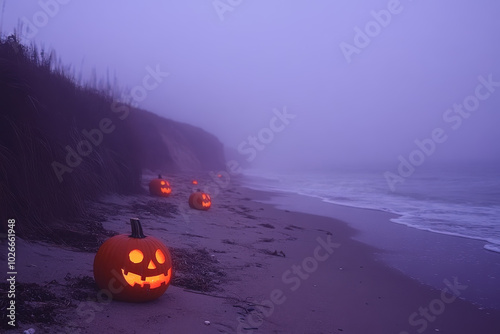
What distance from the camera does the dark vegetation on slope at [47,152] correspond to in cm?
512

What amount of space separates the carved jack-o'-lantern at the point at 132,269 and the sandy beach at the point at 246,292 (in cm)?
12

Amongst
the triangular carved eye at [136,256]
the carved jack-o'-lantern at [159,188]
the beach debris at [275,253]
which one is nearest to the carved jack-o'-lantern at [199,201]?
the carved jack-o'-lantern at [159,188]

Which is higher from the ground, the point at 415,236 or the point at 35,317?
the point at 35,317

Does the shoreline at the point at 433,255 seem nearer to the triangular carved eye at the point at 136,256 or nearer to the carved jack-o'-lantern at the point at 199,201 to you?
the carved jack-o'-lantern at the point at 199,201

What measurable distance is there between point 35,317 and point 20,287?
66 centimetres

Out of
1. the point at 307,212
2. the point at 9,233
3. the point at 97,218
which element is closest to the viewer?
the point at 9,233

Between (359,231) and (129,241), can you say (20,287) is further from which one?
(359,231)

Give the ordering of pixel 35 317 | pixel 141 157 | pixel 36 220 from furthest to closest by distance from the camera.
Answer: pixel 141 157
pixel 36 220
pixel 35 317

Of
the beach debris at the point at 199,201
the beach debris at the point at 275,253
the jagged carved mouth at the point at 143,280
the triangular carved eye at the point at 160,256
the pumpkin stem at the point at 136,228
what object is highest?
the pumpkin stem at the point at 136,228

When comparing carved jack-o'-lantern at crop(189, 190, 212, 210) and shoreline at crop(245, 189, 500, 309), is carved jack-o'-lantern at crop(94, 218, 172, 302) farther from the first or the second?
carved jack-o'-lantern at crop(189, 190, 212, 210)

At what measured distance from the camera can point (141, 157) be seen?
1385cm

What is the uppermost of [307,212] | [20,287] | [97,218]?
[20,287]

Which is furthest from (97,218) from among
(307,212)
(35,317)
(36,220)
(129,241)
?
(307,212)

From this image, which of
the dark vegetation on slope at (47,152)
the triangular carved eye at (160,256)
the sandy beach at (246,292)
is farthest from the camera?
the dark vegetation on slope at (47,152)
